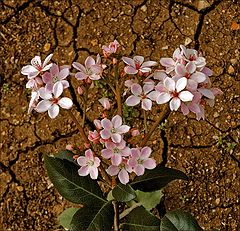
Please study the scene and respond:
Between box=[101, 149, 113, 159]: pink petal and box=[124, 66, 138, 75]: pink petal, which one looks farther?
box=[124, 66, 138, 75]: pink petal

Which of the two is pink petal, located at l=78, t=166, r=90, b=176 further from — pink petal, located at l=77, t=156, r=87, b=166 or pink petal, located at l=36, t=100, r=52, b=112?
pink petal, located at l=36, t=100, r=52, b=112

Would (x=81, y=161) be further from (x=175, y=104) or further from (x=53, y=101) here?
(x=175, y=104)

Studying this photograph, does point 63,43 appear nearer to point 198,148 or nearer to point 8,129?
point 8,129

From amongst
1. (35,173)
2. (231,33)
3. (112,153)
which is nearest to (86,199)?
(112,153)

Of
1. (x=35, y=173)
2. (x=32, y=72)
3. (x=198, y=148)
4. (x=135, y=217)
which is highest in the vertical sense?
(x=32, y=72)

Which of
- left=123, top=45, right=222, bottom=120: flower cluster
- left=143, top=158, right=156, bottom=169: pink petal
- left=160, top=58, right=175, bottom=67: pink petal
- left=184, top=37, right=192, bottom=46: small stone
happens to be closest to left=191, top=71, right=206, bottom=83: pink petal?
left=123, top=45, right=222, bottom=120: flower cluster

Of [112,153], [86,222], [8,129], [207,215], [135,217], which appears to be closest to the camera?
[112,153]
